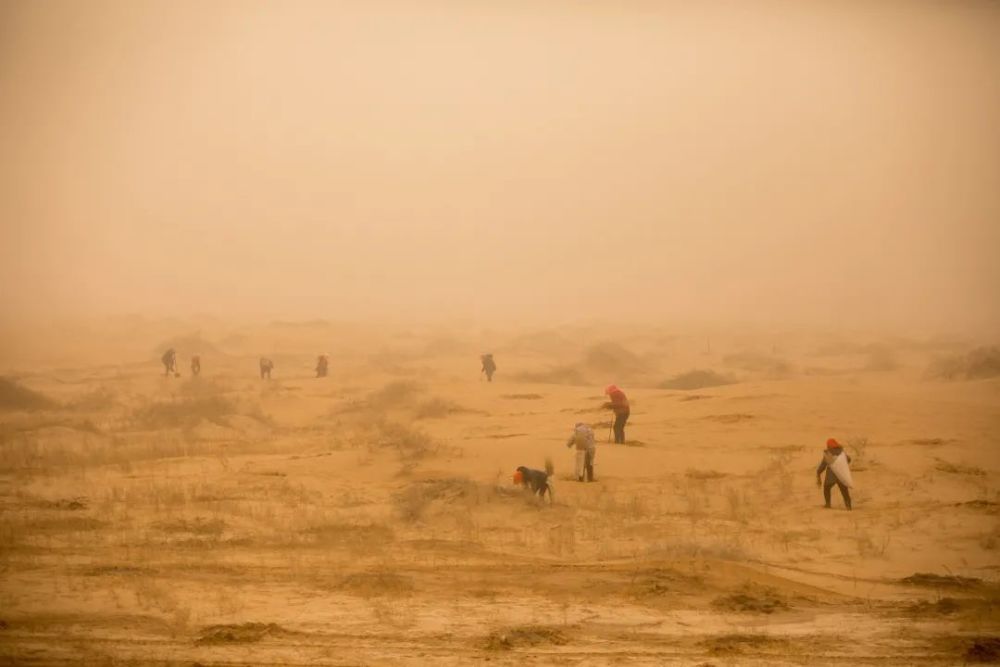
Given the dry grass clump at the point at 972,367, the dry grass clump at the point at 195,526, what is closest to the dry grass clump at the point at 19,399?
the dry grass clump at the point at 195,526

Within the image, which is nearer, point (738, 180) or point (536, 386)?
point (536, 386)

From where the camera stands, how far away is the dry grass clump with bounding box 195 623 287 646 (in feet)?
29.8

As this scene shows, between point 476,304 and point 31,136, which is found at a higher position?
point 31,136

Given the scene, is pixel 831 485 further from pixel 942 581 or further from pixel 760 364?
pixel 760 364

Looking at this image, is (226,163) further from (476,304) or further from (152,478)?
(152,478)

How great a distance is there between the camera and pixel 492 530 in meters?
13.7

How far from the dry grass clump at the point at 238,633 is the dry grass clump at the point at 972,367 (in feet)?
79.2

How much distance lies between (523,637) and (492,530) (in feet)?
14.7

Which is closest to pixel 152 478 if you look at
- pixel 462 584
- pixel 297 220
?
pixel 462 584

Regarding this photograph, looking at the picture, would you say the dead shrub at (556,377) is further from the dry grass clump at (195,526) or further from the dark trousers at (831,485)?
the dry grass clump at (195,526)

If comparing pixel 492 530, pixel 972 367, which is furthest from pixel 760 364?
pixel 492 530

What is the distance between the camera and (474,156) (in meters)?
136

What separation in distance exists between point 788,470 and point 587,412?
7263mm

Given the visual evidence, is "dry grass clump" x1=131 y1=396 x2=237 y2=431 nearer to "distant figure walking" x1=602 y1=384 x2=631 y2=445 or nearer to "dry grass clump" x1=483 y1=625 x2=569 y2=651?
"distant figure walking" x1=602 y1=384 x2=631 y2=445
